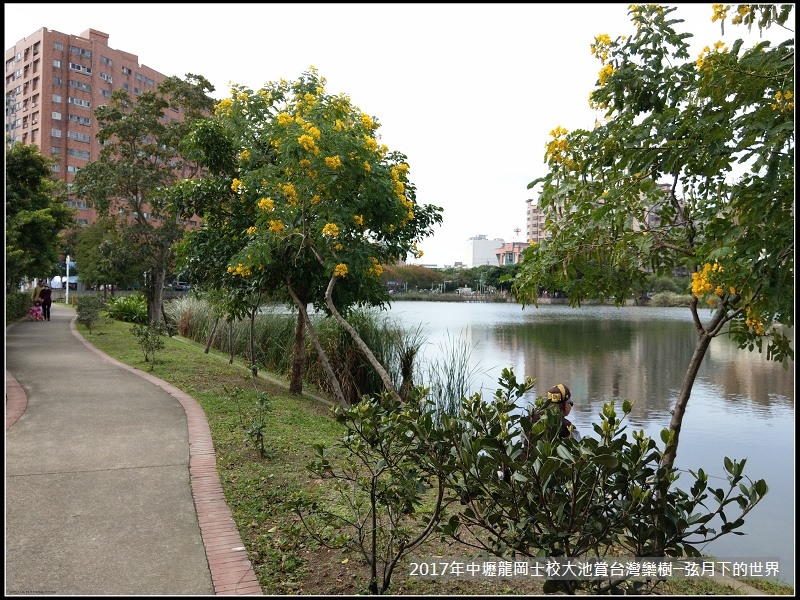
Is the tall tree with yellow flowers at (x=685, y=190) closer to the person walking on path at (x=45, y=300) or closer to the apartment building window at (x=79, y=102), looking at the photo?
the person walking on path at (x=45, y=300)

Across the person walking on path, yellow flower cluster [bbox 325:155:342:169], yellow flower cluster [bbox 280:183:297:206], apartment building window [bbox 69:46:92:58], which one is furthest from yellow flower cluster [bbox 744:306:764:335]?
apartment building window [bbox 69:46:92:58]

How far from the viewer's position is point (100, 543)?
3570 mm

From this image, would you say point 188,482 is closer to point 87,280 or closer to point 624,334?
point 624,334

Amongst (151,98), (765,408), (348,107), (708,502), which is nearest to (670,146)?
(708,502)

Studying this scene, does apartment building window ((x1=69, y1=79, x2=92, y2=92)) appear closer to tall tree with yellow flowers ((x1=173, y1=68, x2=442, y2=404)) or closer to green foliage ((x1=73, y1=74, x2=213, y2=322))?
green foliage ((x1=73, y1=74, x2=213, y2=322))

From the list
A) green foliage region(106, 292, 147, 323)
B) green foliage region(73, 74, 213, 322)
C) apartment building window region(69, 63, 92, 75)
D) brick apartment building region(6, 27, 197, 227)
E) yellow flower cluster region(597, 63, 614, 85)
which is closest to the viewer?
yellow flower cluster region(597, 63, 614, 85)

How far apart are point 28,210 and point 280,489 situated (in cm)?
1239

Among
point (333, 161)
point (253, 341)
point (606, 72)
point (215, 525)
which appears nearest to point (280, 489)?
point (215, 525)

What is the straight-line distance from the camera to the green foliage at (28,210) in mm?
12102

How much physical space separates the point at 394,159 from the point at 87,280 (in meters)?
25.4

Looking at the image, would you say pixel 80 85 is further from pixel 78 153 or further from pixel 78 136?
pixel 78 153

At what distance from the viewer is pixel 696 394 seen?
11477 mm

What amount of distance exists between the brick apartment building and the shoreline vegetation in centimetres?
5648

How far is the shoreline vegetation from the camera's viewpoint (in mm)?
3307
